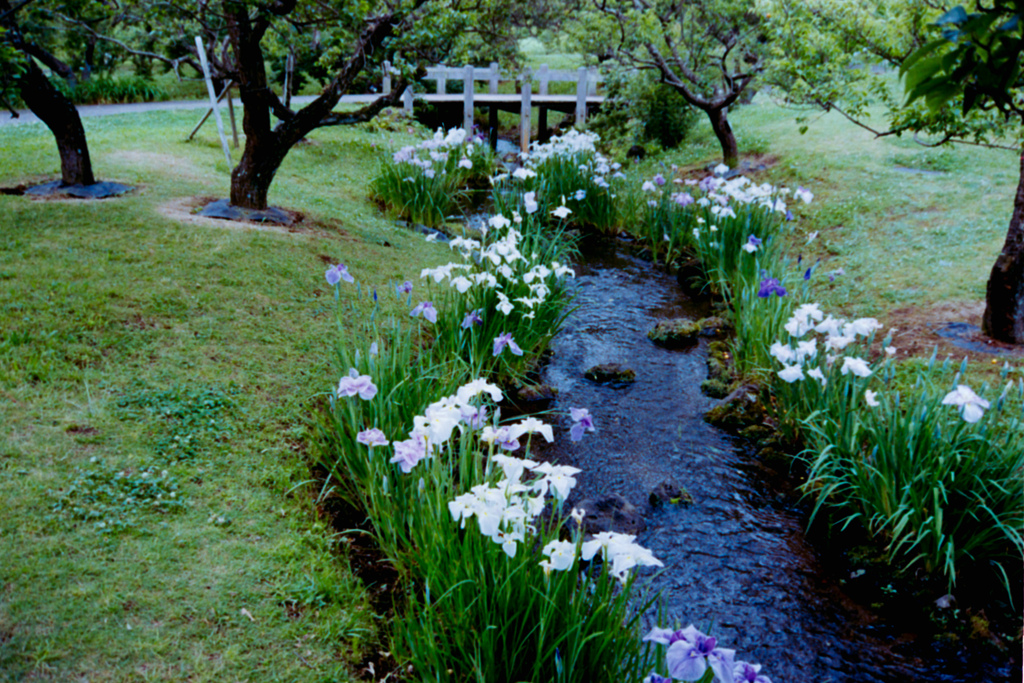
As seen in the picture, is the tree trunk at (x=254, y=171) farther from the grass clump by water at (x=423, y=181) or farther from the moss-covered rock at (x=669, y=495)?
the moss-covered rock at (x=669, y=495)

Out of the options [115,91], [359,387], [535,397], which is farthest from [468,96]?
[359,387]

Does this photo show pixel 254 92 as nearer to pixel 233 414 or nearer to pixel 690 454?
pixel 233 414

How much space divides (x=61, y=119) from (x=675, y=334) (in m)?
6.09

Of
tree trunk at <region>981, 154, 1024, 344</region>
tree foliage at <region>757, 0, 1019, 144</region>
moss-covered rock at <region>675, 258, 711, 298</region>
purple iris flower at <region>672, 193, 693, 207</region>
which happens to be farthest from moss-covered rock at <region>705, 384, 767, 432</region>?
purple iris flower at <region>672, 193, 693, 207</region>

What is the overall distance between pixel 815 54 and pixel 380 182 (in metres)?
5.33

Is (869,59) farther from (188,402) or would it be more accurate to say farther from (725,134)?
(725,134)

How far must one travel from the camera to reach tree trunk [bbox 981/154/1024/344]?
468 cm

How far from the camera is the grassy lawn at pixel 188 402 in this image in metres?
2.33

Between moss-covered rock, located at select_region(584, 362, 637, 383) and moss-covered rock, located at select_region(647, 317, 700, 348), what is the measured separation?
28.8 inches

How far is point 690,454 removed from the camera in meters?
4.24

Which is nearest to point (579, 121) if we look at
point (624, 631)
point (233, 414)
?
point (233, 414)

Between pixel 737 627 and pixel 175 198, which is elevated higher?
pixel 175 198

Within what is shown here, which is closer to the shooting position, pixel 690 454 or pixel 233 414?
pixel 233 414

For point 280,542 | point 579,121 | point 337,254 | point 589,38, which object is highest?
point 589,38
